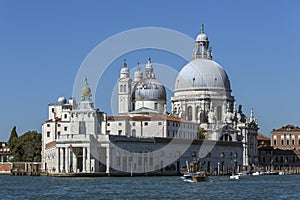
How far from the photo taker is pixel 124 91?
130 meters

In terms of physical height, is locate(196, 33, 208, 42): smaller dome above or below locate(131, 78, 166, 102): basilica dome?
above

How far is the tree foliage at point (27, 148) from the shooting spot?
404 feet

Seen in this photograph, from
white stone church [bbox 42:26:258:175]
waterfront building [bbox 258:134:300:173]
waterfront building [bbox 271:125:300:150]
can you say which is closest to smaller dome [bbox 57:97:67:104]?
white stone church [bbox 42:26:258:175]

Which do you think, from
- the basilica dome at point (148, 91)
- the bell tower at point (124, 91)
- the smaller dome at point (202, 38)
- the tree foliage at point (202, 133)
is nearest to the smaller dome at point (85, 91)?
the tree foliage at point (202, 133)

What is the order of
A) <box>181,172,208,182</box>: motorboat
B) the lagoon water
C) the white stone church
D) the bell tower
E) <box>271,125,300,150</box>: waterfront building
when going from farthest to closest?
1. <box>271,125,300,150</box>: waterfront building
2. the bell tower
3. the white stone church
4. <box>181,172,208,182</box>: motorboat
5. the lagoon water

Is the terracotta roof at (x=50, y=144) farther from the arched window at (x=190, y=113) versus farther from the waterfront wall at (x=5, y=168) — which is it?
the arched window at (x=190, y=113)

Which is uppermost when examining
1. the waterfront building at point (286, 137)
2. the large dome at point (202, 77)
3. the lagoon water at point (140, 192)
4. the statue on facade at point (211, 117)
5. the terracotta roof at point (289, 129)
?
the large dome at point (202, 77)

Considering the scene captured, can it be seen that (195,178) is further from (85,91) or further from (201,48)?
(201,48)

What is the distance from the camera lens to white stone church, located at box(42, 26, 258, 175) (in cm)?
9762

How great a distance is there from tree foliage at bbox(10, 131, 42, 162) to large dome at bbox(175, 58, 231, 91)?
2315cm

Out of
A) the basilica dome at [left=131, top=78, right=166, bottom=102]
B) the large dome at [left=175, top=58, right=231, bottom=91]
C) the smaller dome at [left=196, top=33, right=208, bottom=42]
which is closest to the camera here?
the basilica dome at [left=131, top=78, right=166, bottom=102]

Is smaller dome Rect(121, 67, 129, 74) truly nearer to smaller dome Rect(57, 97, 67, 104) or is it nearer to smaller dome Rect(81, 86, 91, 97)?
smaller dome Rect(57, 97, 67, 104)

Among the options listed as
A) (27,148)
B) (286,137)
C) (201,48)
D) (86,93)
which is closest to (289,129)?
(286,137)

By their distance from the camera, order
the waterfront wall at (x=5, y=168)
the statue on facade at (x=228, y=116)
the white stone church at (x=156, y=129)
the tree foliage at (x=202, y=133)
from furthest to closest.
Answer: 1. the statue on facade at (x=228, y=116)
2. the tree foliage at (x=202, y=133)
3. the waterfront wall at (x=5, y=168)
4. the white stone church at (x=156, y=129)
